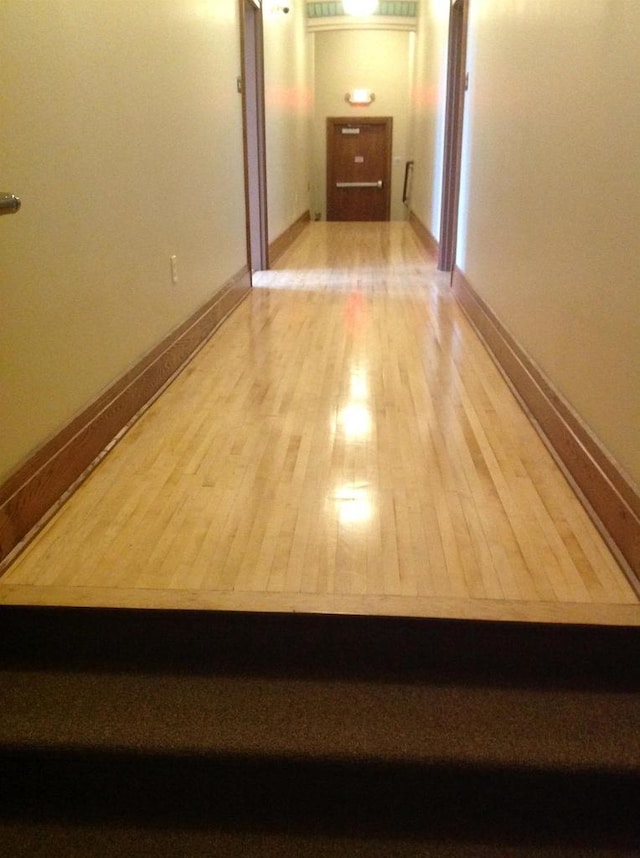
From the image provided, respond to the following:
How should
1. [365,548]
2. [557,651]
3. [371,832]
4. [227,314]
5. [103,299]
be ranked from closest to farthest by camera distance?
[371,832], [557,651], [365,548], [103,299], [227,314]

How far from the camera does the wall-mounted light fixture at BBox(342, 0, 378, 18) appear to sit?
923cm

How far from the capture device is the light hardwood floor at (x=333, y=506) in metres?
1.82

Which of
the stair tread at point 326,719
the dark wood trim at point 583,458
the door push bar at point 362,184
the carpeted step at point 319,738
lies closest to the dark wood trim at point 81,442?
the carpeted step at point 319,738

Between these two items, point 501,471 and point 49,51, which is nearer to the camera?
point 49,51

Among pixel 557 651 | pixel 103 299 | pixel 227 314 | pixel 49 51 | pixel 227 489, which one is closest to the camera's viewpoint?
pixel 557 651

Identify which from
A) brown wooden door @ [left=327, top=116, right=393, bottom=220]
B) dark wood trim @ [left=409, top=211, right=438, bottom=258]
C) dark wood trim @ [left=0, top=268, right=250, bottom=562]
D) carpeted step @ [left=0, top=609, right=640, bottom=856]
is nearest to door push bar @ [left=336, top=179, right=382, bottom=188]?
brown wooden door @ [left=327, top=116, right=393, bottom=220]

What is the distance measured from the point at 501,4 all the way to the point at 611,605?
3.40 m

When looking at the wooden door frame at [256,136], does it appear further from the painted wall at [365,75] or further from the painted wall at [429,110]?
the painted wall at [365,75]

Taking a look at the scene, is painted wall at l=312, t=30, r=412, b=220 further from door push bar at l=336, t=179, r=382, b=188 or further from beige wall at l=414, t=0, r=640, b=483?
beige wall at l=414, t=0, r=640, b=483

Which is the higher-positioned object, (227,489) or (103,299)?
(103,299)

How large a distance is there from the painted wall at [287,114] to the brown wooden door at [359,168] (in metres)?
0.87

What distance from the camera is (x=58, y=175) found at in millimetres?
2271

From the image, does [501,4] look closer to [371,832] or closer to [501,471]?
[501,471]

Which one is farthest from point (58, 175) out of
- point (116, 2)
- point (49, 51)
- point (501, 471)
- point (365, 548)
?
point (501, 471)
